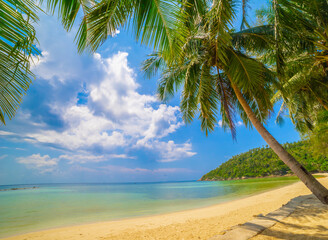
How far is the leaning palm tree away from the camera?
4.45m

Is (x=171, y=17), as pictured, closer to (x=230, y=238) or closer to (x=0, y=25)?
(x=0, y=25)

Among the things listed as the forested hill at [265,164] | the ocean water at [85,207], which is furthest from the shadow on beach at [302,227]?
the forested hill at [265,164]

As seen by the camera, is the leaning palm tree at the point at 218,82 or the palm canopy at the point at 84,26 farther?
the leaning palm tree at the point at 218,82

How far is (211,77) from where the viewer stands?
6.17m

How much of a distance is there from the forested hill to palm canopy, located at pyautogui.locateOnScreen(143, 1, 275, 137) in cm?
4736

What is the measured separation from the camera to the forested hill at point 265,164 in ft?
145

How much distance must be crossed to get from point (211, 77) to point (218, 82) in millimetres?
634

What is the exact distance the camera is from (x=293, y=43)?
18.7 ft

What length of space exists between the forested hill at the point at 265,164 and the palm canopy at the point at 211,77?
47356 mm

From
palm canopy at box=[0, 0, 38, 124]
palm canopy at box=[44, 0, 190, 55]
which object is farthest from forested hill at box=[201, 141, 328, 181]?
palm canopy at box=[0, 0, 38, 124]

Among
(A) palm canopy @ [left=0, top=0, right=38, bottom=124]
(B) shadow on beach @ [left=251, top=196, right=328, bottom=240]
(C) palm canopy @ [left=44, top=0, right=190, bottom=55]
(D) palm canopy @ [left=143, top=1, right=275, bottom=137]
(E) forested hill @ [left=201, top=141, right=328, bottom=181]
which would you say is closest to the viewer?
(A) palm canopy @ [left=0, top=0, right=38, bottom=124]

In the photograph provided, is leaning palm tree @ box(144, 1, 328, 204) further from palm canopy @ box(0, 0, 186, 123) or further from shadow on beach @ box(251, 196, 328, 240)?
palm canopy @ box(0, 0, 186, 123)

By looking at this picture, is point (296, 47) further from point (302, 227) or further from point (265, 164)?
point (265, 164)

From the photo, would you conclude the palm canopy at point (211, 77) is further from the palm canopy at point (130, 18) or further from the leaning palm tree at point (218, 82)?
the palm canopy at point (130, 18)
